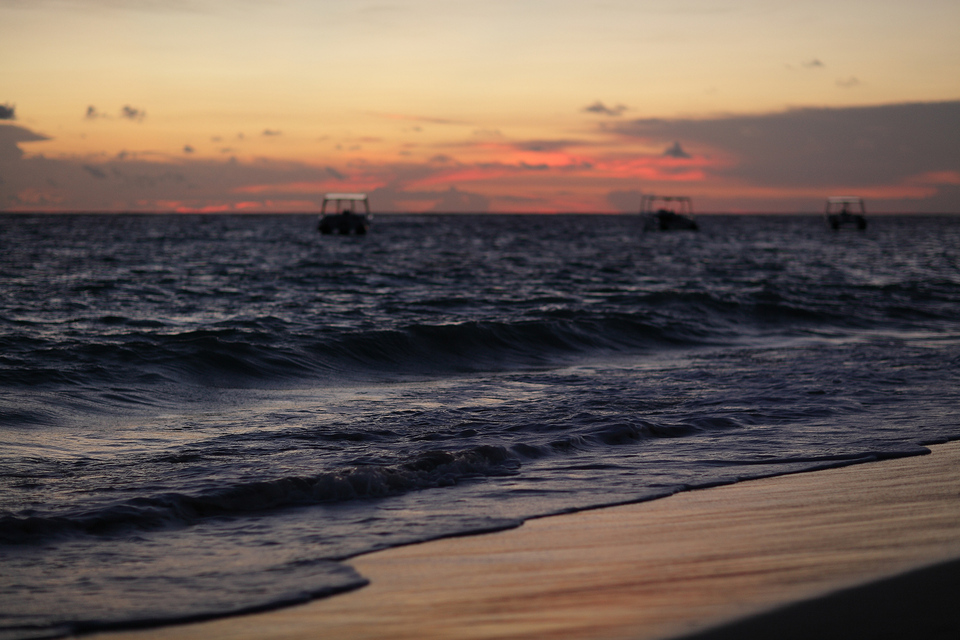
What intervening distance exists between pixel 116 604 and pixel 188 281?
2474 cm

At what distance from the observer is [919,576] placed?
3.46 m

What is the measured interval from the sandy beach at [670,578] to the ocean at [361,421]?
0.93ft

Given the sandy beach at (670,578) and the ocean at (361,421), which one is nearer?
the sandy beach at (670,578)

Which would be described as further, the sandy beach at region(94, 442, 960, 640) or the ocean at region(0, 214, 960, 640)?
the ocean at region(0, 214, 960, 640)

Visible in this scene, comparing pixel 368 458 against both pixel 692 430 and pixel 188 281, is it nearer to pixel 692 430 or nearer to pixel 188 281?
pixel 692 430

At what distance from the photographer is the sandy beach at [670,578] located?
10.4 feet

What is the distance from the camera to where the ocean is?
4508 millimetres

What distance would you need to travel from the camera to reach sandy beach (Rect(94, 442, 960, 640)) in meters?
3.17

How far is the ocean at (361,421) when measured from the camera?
4508mm

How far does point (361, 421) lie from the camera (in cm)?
817

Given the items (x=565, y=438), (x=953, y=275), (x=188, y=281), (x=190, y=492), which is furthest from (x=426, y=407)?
(x=953, y=275)

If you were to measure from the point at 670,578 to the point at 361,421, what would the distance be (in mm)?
4897

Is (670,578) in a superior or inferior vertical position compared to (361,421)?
superior

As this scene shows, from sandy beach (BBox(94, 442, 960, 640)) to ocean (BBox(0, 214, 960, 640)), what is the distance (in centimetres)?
28
